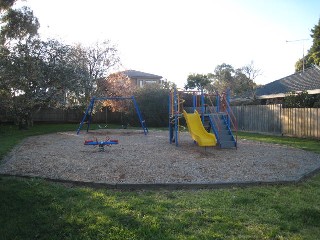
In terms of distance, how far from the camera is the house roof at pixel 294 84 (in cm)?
2216

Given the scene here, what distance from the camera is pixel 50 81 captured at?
2050 centimetres

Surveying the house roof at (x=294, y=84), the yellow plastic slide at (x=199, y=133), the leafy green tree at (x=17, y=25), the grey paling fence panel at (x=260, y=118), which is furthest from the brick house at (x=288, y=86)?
the leafy green tree at (x=17, y=25)

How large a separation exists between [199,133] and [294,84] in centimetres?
1504

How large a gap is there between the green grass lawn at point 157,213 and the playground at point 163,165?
2.51 ft

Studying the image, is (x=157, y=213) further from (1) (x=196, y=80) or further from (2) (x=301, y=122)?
(1) (x=196, y=80)

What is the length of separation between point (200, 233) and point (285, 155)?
7.02 m

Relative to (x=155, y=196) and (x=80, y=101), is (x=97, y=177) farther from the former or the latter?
(x=80, y=101)

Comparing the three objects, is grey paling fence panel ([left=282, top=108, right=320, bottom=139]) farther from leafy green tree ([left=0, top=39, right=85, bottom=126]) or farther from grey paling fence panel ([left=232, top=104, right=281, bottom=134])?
leafy green tree ([left=0, top=39, right=85, bottom=126])

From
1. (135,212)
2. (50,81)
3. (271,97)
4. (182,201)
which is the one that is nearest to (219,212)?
(182,201)

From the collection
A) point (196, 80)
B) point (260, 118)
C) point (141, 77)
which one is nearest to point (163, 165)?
point (260, 118)

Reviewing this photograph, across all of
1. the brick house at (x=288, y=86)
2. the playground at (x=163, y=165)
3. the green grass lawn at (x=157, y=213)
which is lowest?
the green grass lawn at (x=157, y=213)

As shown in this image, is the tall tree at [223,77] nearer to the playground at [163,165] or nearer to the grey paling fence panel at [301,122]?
the grey paling fence panel at [301,122]

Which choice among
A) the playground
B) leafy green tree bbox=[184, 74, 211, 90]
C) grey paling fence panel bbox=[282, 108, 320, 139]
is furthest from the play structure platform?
leafy green tree bbox=[184, 74, 211, 90]

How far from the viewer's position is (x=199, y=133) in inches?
470
